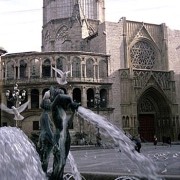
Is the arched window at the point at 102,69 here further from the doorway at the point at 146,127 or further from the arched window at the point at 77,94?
the doorway at the point at 146,127

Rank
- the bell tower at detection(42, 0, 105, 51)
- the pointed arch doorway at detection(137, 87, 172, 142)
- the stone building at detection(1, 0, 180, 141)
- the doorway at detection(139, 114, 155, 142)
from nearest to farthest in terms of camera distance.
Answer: the stone building at detection(1, 0, 180, 141) → the doorway at detection(139, 114, 155, 142) → the pointed arch doorway at detection(137, 87, 172, 142) → the bell tower at detection(42, 0, 105, 51)

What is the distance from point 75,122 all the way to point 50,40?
16237mm

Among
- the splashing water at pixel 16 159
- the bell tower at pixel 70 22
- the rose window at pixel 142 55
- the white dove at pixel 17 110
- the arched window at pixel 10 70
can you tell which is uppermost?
the bell tower at pixel 70 22

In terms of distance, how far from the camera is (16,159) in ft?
27.1

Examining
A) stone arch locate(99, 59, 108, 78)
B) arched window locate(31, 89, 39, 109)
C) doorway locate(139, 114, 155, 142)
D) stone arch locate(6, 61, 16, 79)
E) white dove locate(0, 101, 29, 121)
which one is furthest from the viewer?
doorway locate(139, 114, 155, 142)

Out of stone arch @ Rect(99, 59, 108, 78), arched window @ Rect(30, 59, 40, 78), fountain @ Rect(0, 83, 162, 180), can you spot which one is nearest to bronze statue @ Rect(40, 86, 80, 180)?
fountain @ Rect(0, 83, 162, 180)

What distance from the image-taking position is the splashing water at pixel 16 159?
25.1ft

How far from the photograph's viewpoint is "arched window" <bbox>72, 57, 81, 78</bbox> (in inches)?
1565

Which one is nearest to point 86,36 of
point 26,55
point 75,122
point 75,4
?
point 75,4

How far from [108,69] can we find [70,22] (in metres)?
11.1

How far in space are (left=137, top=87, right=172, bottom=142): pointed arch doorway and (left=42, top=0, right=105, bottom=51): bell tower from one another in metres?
11.6

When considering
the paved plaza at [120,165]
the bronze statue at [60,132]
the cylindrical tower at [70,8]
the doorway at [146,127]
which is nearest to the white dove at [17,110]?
the paved plaza at [120,165]

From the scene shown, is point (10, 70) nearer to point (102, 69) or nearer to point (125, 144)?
point (102, 69)

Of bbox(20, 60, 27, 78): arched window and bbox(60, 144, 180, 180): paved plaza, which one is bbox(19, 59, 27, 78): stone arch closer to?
bbox(20, 60, 27, 78): arched window
